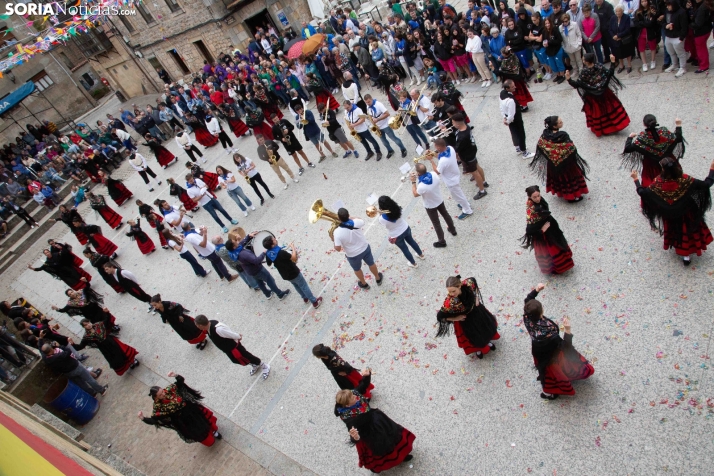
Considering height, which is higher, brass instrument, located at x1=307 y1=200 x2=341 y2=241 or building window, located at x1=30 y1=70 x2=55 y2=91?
building window, located at x1=30 y1=70 x2=55 y2=91

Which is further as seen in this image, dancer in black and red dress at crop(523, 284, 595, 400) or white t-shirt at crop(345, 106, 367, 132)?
white t-shirt at crop(345, 106, 367, 132)

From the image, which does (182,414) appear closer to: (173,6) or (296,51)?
(296,51)

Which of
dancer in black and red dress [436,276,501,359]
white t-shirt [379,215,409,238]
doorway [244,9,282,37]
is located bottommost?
dancer in black and red dress [436,276,501,359]

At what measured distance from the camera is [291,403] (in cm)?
671

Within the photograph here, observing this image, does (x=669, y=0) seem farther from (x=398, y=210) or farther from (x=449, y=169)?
(x=398, y=210)

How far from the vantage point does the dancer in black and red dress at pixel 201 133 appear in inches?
599

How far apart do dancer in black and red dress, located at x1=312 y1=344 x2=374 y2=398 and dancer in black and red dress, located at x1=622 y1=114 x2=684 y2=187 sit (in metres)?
4.71

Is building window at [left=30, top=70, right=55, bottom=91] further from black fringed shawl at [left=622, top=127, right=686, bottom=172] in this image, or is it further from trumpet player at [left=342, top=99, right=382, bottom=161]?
black fringed shawl at [left=622, top=127, right=686, bottom=172]

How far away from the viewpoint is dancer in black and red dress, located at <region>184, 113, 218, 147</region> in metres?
15.2

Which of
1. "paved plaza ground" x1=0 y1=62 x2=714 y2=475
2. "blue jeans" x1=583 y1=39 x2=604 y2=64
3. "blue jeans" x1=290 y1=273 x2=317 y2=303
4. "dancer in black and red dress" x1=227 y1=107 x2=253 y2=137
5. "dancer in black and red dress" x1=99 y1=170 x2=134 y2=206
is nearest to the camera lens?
"paved plaza ground" x1=0 y1=62 x2=714 y2=475

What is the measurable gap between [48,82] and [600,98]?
92.7 ft

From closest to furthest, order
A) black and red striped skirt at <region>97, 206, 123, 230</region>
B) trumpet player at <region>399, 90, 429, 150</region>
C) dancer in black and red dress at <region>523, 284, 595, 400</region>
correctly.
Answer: dancer in black and red dress at <region>523, 284, 595, 400</region> → trumpet player at <region>399, 90, 429, 150</region> → black and red striped skirt at <region>97, 206, 123, 230</region>

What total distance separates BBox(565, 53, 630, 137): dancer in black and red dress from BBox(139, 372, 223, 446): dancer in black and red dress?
804 centimetres

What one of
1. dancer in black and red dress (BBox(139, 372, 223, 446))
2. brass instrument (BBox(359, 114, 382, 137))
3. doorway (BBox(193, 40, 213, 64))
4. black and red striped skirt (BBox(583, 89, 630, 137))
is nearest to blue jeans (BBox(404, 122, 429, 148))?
brass instrument (BBox(359, 114, 382, 137))
